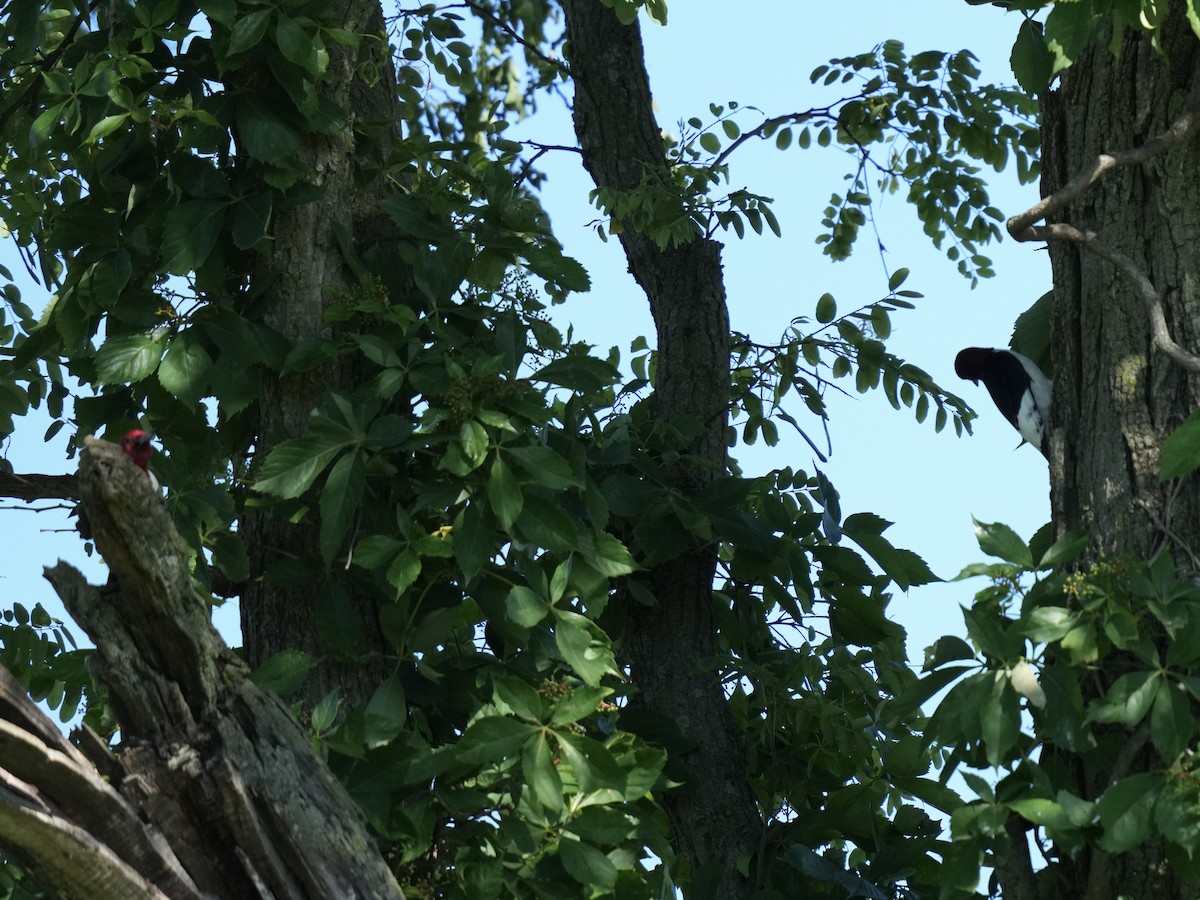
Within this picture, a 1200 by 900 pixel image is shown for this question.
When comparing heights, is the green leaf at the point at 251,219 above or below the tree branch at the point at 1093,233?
above

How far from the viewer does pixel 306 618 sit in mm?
2652

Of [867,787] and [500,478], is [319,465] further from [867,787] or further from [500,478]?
[867,787]

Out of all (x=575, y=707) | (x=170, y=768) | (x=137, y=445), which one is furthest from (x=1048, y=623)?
(x=137, y=445)

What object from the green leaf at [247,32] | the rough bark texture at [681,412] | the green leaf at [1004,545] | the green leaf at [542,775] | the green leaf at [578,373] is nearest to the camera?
the green leaf at [1004,545]

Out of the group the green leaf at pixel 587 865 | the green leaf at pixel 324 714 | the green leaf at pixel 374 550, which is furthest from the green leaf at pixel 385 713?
the green leaf at pixel 587 865

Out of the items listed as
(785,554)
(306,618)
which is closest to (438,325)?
(306,618)

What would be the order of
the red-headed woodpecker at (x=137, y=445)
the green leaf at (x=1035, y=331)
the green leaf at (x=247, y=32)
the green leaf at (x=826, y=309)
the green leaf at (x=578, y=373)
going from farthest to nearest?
1. the green leaf at (x=826, y=309)
2. the green leaf at (x=1035, y=331)
3. the green leaf at (x=578, y=373)
4. the green leaf at (x=247, y=32)
5. the red-headed woodpecker at (x=137, y=445)

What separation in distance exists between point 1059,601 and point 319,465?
3.88 feet

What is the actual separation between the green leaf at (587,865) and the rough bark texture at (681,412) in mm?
630

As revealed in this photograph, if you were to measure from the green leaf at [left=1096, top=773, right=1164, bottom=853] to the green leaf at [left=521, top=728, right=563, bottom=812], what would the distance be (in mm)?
772

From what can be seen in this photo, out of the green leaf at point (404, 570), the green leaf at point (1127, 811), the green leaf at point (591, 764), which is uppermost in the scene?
the green leaf at point (404, 570)

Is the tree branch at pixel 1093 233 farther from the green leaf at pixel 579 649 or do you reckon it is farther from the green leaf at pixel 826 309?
the green leaf at pixel 826 309

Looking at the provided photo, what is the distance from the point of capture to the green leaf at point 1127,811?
1.79m

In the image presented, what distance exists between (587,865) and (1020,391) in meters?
1.46
